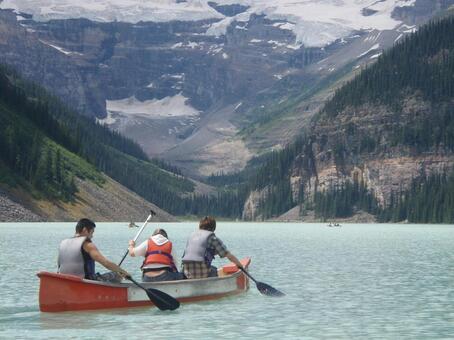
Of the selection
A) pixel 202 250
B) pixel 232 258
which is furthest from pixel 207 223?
pixel 232 258

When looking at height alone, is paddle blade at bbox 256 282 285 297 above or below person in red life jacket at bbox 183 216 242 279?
below

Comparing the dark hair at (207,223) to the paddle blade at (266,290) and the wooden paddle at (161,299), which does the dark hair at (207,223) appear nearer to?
the paddle blade at (266,290)

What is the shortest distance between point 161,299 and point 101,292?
2.90 meters

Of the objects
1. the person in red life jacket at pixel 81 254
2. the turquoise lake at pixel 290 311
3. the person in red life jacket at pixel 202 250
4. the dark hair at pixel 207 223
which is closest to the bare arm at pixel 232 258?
the person in red life jacket at pixel 202 250

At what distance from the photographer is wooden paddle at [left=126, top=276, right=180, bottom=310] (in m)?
48.9

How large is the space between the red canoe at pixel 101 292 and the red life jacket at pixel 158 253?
1.28 metres

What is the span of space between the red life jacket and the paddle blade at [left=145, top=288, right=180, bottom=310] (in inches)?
81.6

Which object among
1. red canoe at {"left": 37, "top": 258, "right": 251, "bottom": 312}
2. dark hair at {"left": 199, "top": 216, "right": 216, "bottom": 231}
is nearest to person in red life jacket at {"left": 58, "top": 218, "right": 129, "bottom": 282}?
red canoe at {"left": 37, "top": 258, "right": 251, "bottom": 312}

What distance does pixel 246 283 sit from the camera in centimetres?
5934

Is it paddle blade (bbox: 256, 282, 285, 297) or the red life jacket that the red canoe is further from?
paddle blade (bbox: 256, 282, 285, 297)

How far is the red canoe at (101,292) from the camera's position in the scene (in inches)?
1844

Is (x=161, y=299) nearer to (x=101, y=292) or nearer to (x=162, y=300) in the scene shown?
(x=162, y=300)

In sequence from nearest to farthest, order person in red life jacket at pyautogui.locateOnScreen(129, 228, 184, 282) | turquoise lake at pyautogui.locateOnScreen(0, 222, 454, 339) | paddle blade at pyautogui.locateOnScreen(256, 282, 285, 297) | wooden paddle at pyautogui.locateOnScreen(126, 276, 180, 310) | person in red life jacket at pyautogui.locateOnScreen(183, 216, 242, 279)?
turquoise lake at pyautogui.locateOnScreen(0, 222, 454, 339), wooden paddle at pyautogui.locateOnScreen(126, 276, 180, 310), person in red life jacket at pyautogui.locateOnScreen(129, 228, 184, 282), person in red life jacket at pyautogui.locateOnScreen(183, 216, 242, 279), paddle blade at pyautogui.locateOnScreen(256, 282, 285, 297)

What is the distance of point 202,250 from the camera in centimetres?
5306
